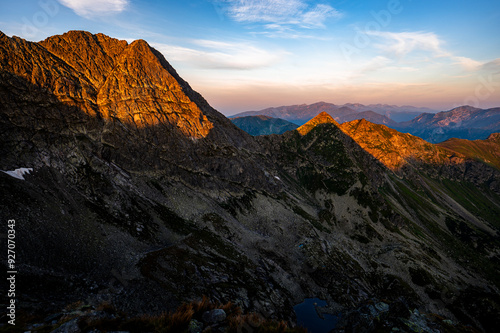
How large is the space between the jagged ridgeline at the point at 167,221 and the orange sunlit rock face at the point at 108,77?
0.59 m

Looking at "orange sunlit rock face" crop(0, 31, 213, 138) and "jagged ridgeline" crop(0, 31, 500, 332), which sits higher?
"orange sunlit rock face" crop(0, 31, 213, 138)

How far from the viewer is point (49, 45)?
302 feet

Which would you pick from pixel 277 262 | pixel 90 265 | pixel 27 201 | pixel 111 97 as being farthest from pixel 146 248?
pixel 111 97

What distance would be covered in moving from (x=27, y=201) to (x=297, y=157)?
559 feet

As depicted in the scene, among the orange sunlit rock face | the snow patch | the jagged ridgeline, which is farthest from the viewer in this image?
the orange sunlit rock face

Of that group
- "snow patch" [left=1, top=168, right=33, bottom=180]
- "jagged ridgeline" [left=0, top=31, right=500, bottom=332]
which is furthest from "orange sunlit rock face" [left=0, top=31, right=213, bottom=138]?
"snow patch" [left=1, top=168, right=33, bottom=180]

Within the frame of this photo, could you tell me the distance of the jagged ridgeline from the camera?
38.2 m

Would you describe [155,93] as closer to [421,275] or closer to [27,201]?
[27,201]

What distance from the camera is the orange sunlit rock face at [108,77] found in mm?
79250

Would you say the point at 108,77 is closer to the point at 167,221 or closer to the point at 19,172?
the point at 19,172

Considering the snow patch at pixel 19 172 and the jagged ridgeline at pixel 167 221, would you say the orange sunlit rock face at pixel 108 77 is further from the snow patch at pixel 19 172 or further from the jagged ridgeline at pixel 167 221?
the snow patch at pixel 19 172

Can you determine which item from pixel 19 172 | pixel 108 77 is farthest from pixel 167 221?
pixel 108 77

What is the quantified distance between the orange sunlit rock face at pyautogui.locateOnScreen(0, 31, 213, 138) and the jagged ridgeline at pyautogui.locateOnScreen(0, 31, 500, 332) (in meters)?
0.59

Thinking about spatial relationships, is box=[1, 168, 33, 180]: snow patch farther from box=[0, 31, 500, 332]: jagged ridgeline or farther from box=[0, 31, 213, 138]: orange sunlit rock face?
box=[0, 31, 213, 138]: orange sunlit rock face
